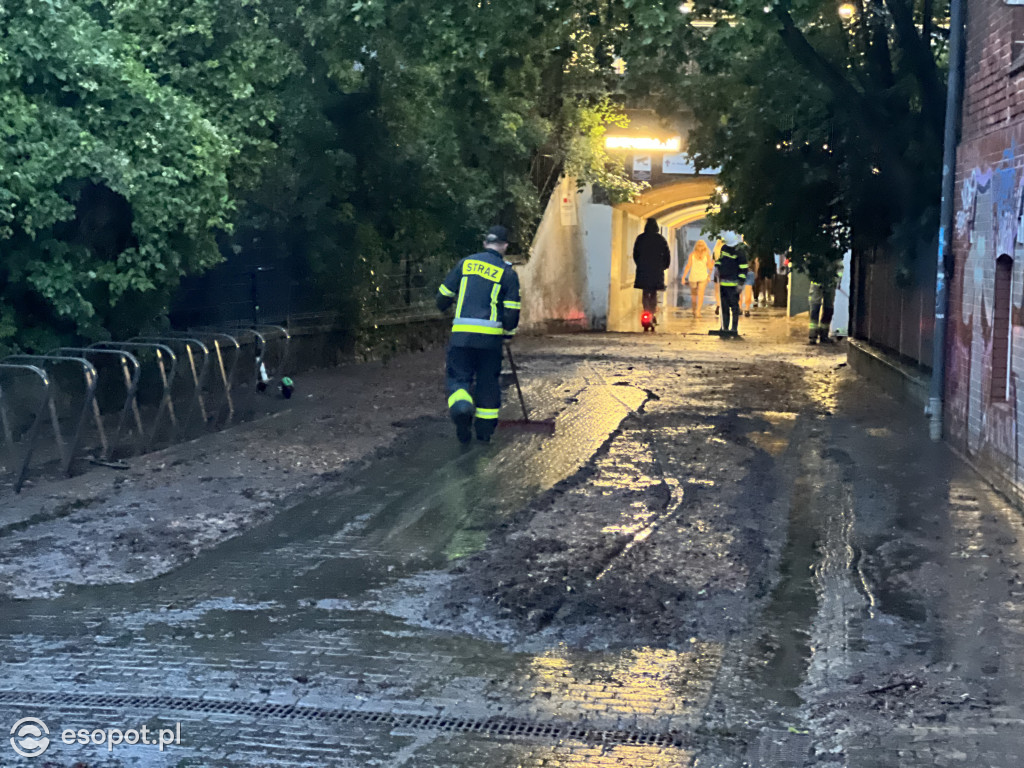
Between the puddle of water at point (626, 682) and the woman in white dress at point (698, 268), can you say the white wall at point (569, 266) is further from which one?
the puddle of water at point (626, 682)

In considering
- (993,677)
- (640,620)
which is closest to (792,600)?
(640,620)

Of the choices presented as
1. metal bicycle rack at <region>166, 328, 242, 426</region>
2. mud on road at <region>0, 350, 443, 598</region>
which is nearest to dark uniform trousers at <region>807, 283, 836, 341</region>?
mud on road at <region>0, 350, 443, 598</region>

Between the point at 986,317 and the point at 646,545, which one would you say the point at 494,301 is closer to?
the point at 646,545

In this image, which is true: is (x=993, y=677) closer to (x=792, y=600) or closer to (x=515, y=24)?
(x=792, y=600)

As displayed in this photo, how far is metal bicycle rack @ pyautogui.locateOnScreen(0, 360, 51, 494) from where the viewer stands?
8.32m

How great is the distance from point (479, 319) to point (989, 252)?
4.05 meters

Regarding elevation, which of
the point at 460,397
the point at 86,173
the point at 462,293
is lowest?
the point at 460,397

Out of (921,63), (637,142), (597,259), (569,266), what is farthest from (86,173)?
(597,259)

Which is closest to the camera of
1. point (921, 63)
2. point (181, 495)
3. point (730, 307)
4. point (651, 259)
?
point (181, 495)

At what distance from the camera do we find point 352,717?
4629mm

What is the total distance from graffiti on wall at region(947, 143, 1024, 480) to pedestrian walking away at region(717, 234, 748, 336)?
1223 cm

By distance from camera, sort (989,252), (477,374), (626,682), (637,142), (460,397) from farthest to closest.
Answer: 1. (637,142)
2. (477,374)
3. (460,397)
4. (989,252)
5. (626,682)
